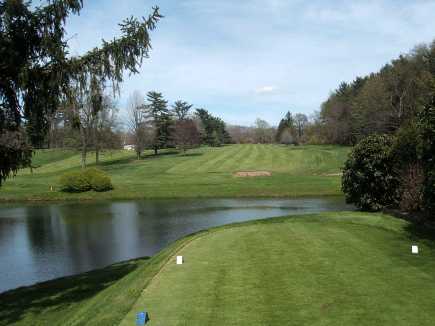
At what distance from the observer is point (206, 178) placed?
5309cm

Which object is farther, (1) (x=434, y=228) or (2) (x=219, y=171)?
(2) (x=219, y=171)

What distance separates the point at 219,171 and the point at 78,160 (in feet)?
103

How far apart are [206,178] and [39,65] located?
41.8 metres

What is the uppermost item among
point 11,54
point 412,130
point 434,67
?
point 434,67

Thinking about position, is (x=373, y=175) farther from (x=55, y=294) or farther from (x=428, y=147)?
(x=55, y=294)

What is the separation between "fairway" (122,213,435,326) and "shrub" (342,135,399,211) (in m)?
8.20

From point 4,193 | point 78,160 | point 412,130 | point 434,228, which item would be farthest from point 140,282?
point 78,160

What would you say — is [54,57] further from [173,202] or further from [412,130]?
[173,202]

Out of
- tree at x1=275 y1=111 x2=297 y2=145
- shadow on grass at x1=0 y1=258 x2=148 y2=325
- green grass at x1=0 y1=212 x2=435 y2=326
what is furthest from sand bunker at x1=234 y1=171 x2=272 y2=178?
tree at x1=275 y1=111 x2=297 y2=145

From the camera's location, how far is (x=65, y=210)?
38.2 m

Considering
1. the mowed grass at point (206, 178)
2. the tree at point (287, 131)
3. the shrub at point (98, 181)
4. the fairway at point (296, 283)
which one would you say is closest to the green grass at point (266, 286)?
the fairway at point (296, 283)

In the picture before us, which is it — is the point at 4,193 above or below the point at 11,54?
below

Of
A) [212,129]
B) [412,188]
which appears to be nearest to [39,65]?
[412,188]

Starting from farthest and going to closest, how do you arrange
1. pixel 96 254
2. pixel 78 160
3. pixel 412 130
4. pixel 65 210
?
pixel 78 160, pixel 65 210, pixel 96 254, pixel 412 130
